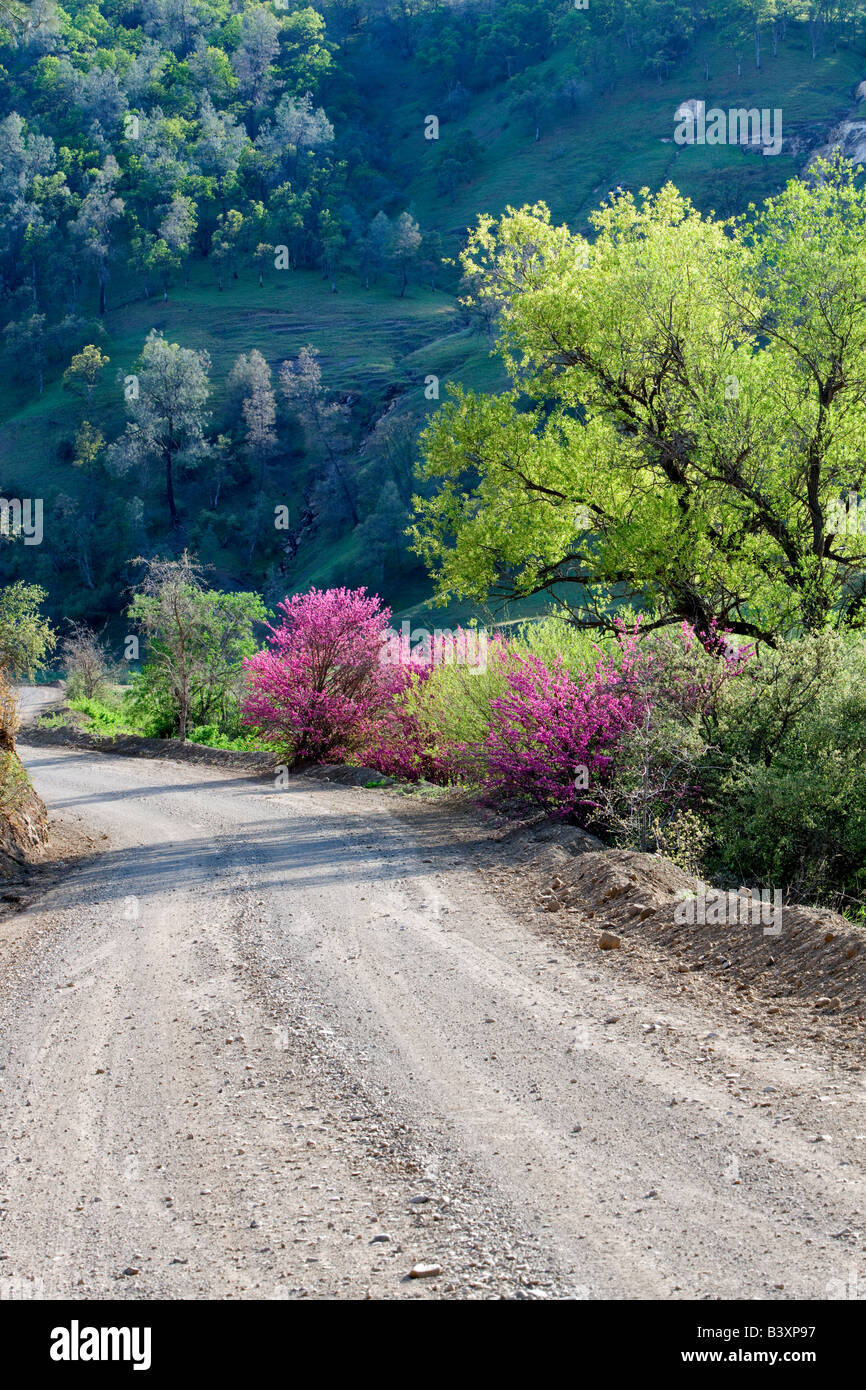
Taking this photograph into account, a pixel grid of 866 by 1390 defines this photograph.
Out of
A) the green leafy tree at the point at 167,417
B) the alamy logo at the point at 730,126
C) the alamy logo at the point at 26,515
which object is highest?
the alamy logo at the point at 730,126

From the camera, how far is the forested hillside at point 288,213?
289 ft

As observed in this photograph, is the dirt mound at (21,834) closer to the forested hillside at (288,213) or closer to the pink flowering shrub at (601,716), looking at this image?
the pink flowering shrub at (601,716)

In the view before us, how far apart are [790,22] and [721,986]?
15433 cm

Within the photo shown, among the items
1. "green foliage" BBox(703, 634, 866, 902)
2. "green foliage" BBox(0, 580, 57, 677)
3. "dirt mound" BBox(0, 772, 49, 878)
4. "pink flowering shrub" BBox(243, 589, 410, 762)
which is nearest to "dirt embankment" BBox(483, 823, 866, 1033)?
"green foliage" BBox(703, 634, 866, 902)

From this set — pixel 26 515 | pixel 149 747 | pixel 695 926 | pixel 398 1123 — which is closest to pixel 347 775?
pixel 149 747

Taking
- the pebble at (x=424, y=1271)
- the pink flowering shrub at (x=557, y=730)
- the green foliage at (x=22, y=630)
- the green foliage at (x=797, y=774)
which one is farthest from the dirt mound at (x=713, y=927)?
the green foliage at (x=22, y=630)

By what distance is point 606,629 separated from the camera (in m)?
14.1

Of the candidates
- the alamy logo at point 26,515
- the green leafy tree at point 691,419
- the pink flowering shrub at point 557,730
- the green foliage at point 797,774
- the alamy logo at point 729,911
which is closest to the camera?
the alamy logo at point 729,911

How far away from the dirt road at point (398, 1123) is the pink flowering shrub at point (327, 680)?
11482 millimetres

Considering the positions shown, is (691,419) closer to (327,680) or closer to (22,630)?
(327,680)

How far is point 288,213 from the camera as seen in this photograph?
125m

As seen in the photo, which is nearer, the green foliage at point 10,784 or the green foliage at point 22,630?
the green foliage at point 10,784

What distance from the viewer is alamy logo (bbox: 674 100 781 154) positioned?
350 ft

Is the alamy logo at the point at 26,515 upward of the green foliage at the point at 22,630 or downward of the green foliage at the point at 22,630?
upward
